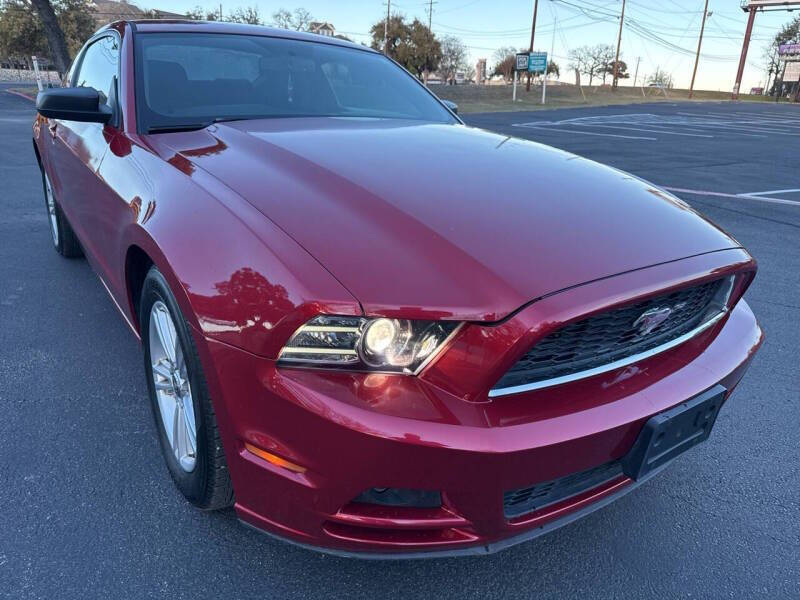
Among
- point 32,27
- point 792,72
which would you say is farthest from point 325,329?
point 792,72

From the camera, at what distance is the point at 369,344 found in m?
1.35

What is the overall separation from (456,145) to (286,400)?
1485 mm

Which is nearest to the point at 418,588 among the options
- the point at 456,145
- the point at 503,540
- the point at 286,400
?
the point at 503,540

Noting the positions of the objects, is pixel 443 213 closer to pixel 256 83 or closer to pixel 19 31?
pixel 256 83

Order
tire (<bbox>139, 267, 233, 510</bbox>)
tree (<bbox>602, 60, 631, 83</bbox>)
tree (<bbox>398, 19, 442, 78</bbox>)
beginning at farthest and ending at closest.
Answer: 1. tree (<bbox>602, 60, 631, 83</bbox>)
2. tree (<bbox>398, 19, 442, 78</bbox>)
3. tire (<bbox>139, 267, 233, 510</bbox>)

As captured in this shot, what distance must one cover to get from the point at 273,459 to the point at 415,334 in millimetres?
453

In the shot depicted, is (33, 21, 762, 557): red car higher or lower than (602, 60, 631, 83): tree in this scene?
lower

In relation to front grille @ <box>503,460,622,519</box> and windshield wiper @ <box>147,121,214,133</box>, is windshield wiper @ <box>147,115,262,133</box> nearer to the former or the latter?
windshield wiper @ <box>147,121,214,133</box>

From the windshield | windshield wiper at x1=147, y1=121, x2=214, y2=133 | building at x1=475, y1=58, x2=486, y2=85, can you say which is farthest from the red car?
building at x1=475, y1=58, x2=486, y2=85

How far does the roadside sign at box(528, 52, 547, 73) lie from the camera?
35031 mm

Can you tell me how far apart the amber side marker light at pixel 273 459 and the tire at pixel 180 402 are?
158mm

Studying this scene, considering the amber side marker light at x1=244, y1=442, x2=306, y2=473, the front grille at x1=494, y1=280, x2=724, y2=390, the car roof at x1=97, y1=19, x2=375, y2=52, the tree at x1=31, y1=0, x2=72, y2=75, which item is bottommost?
the amber side marker light at x1=244, y1=442, x2=306, y2=473

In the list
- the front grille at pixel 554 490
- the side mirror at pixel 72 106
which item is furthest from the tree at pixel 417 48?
the front grille at pixel 554 490

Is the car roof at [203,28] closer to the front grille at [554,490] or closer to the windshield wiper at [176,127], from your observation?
the windshield wiper at [176,127]
